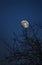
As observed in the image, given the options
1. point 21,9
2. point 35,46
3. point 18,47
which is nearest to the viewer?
point 35,46

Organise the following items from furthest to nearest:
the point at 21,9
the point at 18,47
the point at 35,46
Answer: the point at 21,9, the point at 18,47, the point at 35,46

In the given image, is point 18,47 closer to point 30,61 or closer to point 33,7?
point 30,61

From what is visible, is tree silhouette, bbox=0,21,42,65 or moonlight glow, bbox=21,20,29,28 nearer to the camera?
tree silhouette, bbox=0,21,42,65

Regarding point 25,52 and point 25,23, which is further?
point 25,23

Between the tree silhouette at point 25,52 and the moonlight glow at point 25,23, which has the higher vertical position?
the moonlight glow at point 25,23

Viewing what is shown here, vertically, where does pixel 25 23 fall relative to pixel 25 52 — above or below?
above

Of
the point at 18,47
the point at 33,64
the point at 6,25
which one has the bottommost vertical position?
the point at 33,64

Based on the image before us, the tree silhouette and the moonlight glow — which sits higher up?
the moonlight glow

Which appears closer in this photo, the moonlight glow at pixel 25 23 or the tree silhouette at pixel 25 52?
the tree silhouette at pixel 25 52

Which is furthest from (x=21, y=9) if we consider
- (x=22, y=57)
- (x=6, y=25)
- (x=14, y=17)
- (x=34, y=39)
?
(x=22, y=57)

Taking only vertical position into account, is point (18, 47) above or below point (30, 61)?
above

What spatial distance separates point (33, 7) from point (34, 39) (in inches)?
19.9

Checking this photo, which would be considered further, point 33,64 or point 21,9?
point 21,9

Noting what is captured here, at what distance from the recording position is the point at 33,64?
2.07 metres
